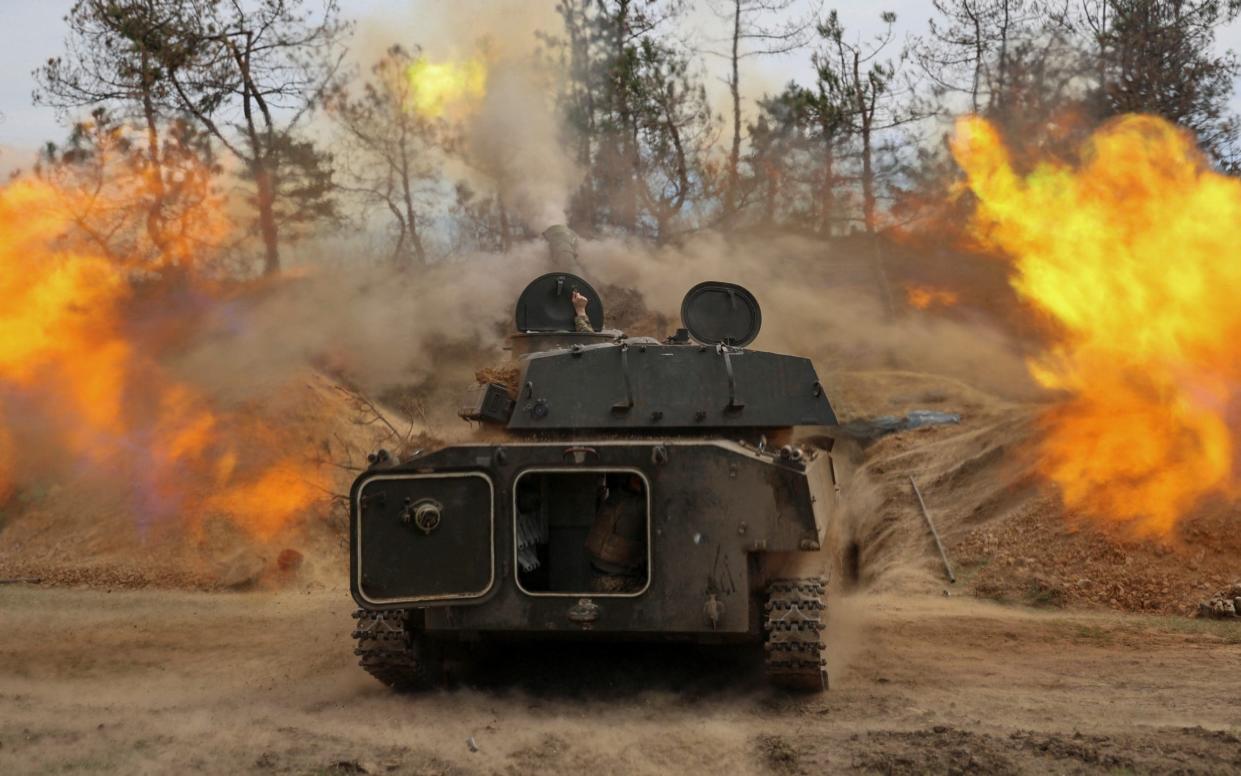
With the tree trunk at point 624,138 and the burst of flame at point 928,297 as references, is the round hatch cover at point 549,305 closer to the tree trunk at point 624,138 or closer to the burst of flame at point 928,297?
the tree trunk at point 624,138

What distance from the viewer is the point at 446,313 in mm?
24641

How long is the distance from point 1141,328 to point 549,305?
742 centimetres

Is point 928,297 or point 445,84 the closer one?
point 445,84

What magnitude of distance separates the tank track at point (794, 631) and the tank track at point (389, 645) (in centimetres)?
231

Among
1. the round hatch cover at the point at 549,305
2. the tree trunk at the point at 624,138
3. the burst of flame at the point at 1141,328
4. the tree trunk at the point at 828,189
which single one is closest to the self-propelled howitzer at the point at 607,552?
the round hatch cover at the point at 549,305

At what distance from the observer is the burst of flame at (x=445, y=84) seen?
26094 mm

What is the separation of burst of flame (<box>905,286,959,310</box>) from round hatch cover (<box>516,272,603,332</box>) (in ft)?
72.4

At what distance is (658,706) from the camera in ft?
25.0

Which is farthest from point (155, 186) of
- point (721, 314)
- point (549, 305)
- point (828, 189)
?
point (828, 189)

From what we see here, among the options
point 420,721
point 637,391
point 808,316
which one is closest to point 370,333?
point 808,316

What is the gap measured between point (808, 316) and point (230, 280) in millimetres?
14061

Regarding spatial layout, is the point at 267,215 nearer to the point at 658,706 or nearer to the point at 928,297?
the point at 928,297

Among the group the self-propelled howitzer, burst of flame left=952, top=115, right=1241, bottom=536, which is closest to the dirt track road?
the self-propelled howitzer

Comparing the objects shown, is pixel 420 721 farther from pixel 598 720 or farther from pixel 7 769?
pixel 7 769
